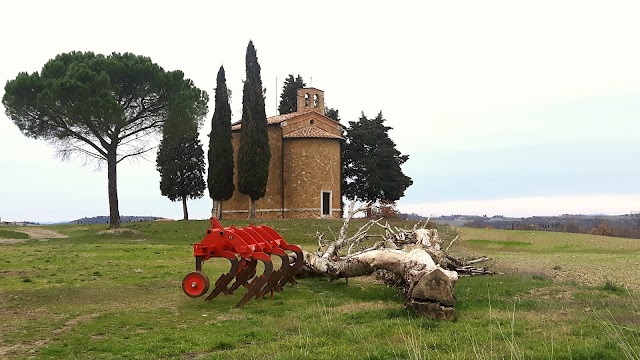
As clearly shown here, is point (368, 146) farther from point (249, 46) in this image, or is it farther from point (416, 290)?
point (416, 290)

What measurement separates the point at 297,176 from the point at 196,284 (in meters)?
26.6

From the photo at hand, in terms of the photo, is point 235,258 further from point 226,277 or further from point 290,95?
point 290,95

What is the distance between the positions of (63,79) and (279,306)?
24.1 m

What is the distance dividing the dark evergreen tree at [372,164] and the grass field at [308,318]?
81.5 ft

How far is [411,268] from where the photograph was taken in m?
8.84

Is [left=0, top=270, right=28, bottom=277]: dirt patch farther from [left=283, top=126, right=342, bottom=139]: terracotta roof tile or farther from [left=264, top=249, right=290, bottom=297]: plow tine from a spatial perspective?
[left=283, top=126, right=342, bottom=139]: terracotta roof tile

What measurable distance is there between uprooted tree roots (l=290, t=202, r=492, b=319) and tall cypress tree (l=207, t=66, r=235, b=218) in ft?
72.7

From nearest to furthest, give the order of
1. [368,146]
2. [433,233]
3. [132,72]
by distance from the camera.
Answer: [433,233] → [132,72] → [368,146]

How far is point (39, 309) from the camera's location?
936 cm

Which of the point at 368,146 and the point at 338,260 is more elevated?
the point at 368,146

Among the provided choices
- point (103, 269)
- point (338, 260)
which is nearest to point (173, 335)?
point (338, 260)

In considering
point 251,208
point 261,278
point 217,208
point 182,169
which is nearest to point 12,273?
point 261,278

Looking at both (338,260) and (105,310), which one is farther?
(338,260)

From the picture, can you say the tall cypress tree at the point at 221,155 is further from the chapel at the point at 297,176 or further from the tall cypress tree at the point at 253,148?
the chapel at the point at 297,176
